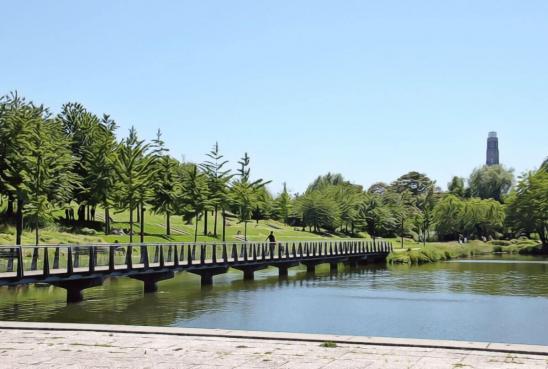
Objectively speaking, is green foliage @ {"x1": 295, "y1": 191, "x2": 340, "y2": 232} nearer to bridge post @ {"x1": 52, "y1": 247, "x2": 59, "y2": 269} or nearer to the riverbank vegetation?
the riverbank vegetation

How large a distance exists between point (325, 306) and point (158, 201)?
3942cm

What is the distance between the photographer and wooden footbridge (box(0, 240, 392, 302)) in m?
26.0

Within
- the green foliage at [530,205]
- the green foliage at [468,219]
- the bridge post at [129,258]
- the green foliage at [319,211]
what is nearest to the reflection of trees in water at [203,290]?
the bridge post at [129,258]

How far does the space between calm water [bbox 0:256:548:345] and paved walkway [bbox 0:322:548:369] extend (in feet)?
30.4

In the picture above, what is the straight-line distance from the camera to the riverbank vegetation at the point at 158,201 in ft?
154

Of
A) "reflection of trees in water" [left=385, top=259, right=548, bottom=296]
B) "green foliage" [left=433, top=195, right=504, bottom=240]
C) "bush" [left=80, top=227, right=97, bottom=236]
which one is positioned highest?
"green foliage" [left=433, top=195, right=504, bottom=240]

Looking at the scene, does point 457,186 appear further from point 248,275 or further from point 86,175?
point 248,275

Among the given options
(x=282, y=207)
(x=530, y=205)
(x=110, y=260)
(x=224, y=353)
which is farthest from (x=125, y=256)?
(x=282, y=207)

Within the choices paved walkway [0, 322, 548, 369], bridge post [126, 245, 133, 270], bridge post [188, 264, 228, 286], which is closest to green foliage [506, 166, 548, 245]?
bridge post [188, 264, 228, 286]

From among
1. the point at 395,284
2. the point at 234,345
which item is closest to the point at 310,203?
the point at 395,284

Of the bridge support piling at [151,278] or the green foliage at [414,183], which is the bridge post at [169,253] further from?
the green foliage at [414,183]

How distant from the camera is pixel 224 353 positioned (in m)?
11.7

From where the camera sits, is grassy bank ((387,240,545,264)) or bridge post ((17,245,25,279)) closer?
bridge post ((17,245,25,279))

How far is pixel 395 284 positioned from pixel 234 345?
31221 millimetres
